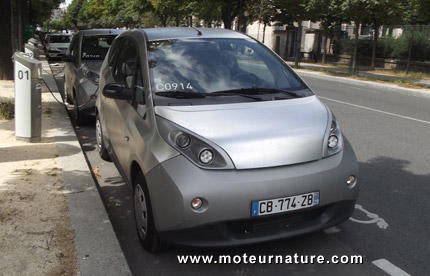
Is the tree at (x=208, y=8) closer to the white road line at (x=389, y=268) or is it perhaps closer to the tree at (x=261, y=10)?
the tree at (x=261, y=10)

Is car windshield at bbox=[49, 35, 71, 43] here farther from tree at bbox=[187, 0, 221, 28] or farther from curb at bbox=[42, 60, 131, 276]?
curb at bbox=[42, 60, 131, 276]

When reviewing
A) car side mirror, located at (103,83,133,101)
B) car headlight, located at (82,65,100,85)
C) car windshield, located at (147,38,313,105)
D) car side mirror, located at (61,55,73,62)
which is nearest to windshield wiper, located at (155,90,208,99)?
car windshield, located at (147,38,313,105)

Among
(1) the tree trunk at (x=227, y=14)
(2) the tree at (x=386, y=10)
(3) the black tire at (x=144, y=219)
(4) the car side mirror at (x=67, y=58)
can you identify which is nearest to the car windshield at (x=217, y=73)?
(3) the black tire at (x=144, y=219)

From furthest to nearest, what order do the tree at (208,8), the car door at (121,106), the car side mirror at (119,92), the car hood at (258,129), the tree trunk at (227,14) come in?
the tree trunk at (227,14) → the tree at (208,8) → the car door at (121,106) → the car side mirror at (119,92) → the car hood at (258,129)

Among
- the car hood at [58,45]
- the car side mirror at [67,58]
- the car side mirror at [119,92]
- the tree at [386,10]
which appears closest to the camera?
the car side mirror at [119,92]

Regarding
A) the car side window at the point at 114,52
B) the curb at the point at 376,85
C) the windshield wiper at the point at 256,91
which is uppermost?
the car side window at the point at 114,52

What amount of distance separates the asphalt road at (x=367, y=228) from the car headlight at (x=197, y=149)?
2.77ft

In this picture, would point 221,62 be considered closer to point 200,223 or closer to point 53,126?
point 200,223

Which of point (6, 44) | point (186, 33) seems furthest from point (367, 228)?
point (6, 44)

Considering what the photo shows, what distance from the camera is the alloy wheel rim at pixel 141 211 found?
345cm

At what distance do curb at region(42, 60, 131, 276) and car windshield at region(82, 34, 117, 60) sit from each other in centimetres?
322

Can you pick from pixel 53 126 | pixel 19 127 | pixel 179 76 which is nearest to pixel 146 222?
pixel 179 76

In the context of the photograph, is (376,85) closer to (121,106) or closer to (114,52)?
(114,52)

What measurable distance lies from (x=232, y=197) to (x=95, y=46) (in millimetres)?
6896
